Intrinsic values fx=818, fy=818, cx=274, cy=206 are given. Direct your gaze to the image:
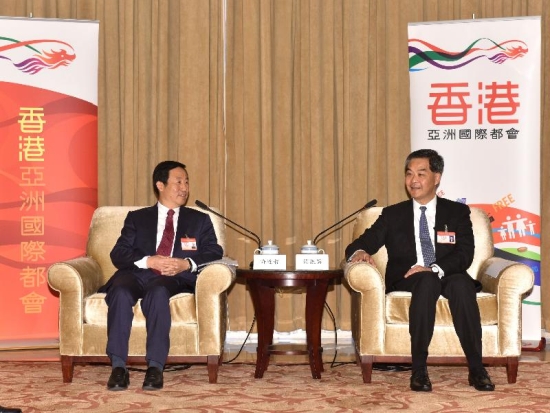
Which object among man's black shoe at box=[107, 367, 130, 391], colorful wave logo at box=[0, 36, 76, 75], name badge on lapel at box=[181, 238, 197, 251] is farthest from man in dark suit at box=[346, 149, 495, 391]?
colorful wave logo at box=[0, 36, 76, 75]

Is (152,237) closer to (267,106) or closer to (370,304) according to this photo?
(370,304)

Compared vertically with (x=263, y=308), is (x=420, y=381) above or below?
below

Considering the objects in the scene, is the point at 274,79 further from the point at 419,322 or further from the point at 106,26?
the point at 419,322

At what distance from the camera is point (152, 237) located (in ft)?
15.2

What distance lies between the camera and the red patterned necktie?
4598mm

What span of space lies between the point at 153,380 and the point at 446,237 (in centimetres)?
174

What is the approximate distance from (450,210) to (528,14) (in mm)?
1885

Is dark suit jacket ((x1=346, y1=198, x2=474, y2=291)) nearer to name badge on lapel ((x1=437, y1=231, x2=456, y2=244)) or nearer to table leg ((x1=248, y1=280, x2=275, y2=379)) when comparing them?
name badge on lapel ((x1=437, y1=231, x2=456, y2=244))

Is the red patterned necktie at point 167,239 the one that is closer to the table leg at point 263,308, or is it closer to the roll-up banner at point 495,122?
the table leg at point 263,308

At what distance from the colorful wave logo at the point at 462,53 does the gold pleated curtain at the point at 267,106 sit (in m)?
0.29

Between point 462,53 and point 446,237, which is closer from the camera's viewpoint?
point 446,237

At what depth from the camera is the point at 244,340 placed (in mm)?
5676

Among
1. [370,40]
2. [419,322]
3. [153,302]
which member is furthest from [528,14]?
[153,302]

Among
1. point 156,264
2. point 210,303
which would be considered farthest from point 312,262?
point 156,264
